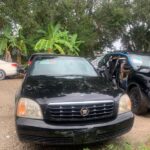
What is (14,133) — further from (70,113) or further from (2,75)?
(2,75)

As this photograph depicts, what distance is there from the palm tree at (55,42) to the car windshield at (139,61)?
36.2 feet

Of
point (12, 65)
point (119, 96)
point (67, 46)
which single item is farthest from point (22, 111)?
point (67, 46)

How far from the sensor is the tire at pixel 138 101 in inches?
312

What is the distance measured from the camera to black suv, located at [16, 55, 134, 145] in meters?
4.90

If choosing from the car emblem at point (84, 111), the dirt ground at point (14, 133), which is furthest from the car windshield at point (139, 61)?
the car emblem at point (84, 111)

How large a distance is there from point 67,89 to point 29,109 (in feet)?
2.75

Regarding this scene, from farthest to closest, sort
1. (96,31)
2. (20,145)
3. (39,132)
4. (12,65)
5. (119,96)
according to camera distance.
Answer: (96,31) < (12,65) < (20,145) < (119,96) < (39,132)

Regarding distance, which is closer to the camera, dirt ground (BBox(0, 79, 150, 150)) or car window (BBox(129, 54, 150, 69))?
dirt ground (BBox(0, 79, 150, 150))

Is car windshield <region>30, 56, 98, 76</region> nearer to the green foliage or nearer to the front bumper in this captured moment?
the front bumper

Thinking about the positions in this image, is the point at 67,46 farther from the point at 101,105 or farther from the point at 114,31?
the point at 101,105

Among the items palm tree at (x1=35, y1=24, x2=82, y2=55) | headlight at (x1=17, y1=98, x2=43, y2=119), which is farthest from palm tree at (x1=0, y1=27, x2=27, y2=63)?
headlight at (x1=17, y1=98, x2=43, y2=119)

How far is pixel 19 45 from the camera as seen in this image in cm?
2098

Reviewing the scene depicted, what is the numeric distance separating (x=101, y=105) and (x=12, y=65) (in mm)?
13435

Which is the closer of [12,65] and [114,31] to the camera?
[12,65]
